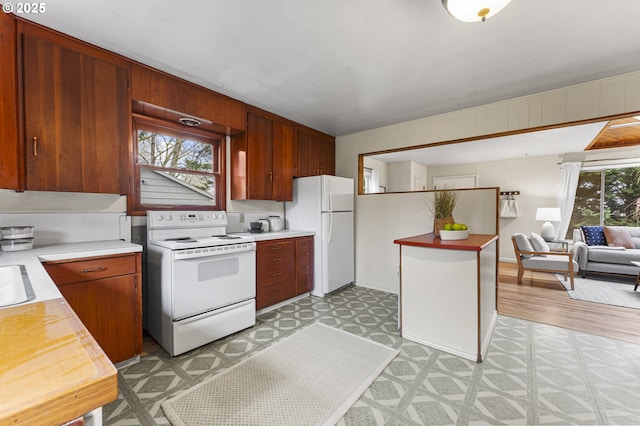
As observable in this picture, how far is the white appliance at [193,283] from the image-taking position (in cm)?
222

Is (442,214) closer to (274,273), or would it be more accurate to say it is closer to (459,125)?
(459,125)

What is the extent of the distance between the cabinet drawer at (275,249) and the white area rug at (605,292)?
3.78 m

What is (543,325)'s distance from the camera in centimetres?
278

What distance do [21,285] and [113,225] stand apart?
154cm

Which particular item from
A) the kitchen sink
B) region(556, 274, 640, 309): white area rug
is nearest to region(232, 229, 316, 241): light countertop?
the kitchen sink

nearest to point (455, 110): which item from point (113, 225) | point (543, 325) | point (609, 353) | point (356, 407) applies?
point (543, 325)

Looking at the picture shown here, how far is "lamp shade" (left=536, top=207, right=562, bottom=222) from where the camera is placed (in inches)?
214

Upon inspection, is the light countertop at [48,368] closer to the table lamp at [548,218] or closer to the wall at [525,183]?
the table lamp at [548,218]

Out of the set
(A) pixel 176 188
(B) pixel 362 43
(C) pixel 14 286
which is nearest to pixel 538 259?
(B) pixel 362 43

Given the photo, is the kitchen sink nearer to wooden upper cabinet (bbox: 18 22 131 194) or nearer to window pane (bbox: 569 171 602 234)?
wooden upper cabinet (bbox: 18 22 131 194)

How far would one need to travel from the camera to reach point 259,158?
3.39 m

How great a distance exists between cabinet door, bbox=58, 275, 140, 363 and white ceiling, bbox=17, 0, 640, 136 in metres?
1.79

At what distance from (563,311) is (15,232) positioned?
5.15m

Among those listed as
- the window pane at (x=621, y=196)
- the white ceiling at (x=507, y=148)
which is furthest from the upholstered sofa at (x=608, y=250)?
Result: the white ceiling at (x=507, y=148)
